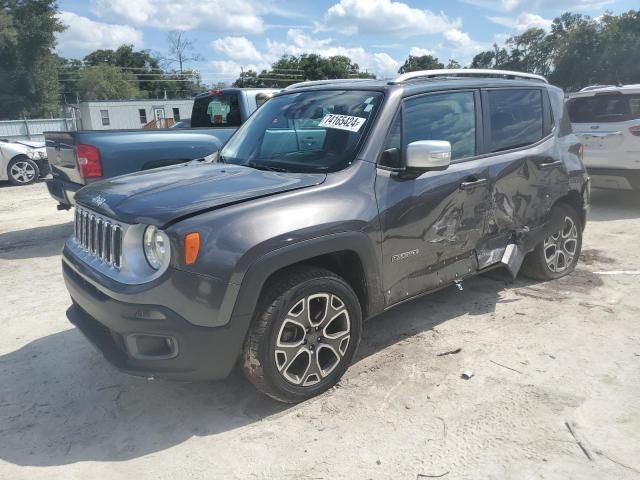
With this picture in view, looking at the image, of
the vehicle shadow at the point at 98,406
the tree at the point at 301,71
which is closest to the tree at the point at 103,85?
the tree at the point at 301,71

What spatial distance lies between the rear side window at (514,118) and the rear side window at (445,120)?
259mm

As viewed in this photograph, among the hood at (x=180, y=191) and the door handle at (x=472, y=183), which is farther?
the door handle at (x=472, y=183)

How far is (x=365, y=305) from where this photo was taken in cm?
344

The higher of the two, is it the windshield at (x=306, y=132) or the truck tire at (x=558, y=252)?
the windshield at (x=306, y=132)

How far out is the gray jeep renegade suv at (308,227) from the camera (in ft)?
9.02

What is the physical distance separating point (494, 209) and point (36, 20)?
5909 cm

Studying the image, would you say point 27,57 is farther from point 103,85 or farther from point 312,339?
point 312,339

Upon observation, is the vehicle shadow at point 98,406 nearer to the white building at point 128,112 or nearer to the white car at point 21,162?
the white car at point 21,162

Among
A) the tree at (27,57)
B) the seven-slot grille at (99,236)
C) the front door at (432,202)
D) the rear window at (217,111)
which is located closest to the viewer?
the seven-slot grille at (99,236)

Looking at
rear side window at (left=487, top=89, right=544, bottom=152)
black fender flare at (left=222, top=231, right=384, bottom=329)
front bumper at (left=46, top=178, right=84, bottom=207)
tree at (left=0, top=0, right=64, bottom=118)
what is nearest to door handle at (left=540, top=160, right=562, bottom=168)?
rear side window at (left=487, top=89, right=544, bottom=152)

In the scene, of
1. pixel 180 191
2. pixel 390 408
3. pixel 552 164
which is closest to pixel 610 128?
pixel 552 164

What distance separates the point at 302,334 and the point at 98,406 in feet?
4.44

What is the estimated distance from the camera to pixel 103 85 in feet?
257

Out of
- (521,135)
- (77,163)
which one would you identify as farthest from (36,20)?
(521,135)
